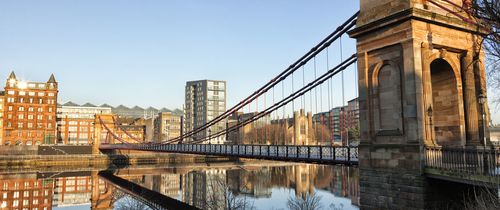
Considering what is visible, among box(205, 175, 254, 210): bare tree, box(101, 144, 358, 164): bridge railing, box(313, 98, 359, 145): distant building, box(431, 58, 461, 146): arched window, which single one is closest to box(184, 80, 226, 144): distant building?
box(313, 98, 359, 145): distant building

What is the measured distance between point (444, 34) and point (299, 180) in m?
34.6

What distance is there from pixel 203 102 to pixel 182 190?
11799cm

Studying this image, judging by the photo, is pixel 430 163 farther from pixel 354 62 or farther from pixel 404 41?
pixel 354 62

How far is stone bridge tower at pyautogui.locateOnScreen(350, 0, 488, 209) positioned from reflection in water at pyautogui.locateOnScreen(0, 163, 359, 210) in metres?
10.7

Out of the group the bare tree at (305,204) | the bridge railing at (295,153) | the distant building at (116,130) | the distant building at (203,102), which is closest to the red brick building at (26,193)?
the bridge railing at (295,153)

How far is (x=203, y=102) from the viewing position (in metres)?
158

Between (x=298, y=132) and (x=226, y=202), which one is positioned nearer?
(x=226, y=202)

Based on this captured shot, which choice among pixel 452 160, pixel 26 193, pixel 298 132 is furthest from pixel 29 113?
pixel 452 160

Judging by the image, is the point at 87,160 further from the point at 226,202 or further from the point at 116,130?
the point at 226,202

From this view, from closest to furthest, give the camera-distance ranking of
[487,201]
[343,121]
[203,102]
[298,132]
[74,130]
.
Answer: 1. [487,201]
2. [343,121]
3. [298,132]
4. [74,130]
5. [203,102]

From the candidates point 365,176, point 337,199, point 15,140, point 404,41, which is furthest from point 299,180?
point 15,140

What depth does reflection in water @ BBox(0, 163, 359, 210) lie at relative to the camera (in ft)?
105

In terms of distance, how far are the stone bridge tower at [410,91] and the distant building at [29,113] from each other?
9692 centimetres

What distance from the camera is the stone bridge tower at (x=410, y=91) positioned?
49.5 ft
